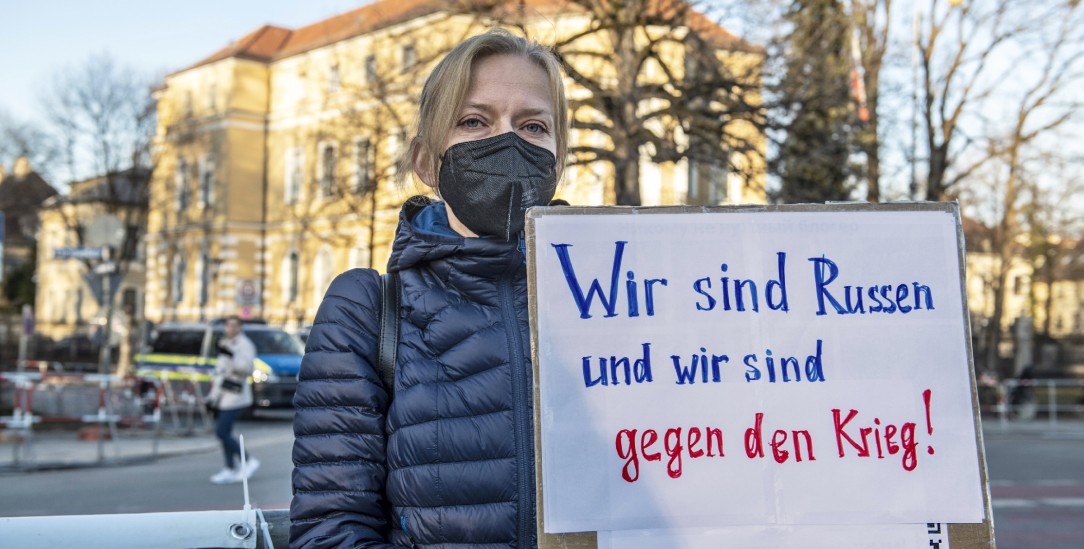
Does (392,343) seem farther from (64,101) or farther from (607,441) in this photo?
(64,101)

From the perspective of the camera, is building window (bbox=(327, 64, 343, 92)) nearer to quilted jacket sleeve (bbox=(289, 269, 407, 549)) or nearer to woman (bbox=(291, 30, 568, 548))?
woman (bbox=(291, 30, 568, 548))

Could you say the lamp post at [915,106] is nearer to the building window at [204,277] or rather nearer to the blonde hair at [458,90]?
the blonde hair at [458,90]

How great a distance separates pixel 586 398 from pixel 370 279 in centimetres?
56

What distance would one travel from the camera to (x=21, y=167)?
156ft

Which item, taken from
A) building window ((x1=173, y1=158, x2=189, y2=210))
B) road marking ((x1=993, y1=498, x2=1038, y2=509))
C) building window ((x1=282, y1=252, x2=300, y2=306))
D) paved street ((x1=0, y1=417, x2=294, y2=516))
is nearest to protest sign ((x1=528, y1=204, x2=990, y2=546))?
paved street ((x1=0, y1=417, x2=294, y2=516))

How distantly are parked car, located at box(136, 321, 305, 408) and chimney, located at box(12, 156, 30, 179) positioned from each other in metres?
20.6

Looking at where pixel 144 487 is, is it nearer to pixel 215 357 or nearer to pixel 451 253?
pixel 451 253

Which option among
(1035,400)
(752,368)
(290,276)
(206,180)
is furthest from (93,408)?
(206,180)

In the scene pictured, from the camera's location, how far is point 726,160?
18031 mm

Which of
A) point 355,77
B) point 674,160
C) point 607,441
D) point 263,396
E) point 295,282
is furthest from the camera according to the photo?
point 295,282

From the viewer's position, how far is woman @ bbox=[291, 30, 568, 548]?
2.05 meters

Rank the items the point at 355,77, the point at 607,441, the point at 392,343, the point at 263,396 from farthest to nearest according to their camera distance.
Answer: the point at 355,77 < the point at 263,396 < the point at 392,343 < the point at 607,441

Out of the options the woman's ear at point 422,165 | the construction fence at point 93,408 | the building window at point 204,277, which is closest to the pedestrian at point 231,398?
the construction fence at point 93,408

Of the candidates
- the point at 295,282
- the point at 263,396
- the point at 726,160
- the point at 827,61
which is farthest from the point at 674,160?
the point at 295,282
